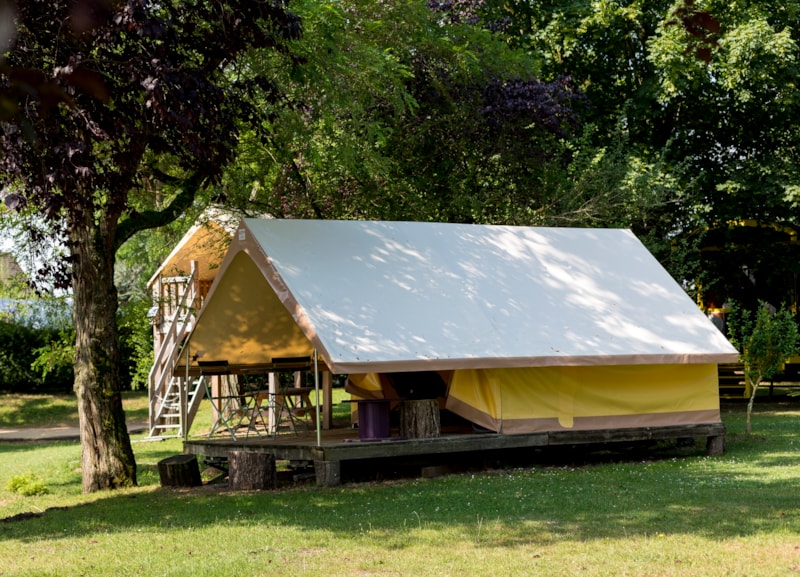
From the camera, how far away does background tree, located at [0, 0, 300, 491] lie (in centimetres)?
895

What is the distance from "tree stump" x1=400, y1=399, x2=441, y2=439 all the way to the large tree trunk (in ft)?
10.8

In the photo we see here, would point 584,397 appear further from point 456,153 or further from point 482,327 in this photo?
point 456,153

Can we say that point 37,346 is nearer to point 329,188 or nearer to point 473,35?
point 329,188

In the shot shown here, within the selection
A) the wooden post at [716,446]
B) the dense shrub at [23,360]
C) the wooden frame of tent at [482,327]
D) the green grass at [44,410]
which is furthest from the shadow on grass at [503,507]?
the dense shrub at [23,360]

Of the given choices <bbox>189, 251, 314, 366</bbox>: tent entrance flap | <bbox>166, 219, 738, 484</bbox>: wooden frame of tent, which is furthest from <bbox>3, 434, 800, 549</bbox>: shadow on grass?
<bbox>189, 251, 314, 366</bbox>: tent entrance flap

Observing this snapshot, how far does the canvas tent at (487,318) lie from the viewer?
11914 millimetres

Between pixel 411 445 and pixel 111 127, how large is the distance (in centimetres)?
494

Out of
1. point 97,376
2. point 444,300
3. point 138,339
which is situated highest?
point 444,300

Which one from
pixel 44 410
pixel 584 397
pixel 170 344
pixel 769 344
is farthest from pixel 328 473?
pixel 44 410

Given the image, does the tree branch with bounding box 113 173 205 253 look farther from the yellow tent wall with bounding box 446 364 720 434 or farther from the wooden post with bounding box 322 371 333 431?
the wooden post with bounding box 322 371 333 431

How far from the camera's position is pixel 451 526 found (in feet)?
27.9

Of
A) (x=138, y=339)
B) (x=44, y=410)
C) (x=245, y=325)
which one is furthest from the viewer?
(x=44, y=410)

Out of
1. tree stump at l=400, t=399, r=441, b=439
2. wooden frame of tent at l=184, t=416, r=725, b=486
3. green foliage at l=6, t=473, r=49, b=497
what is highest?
tree stump at l=400, t=399, r=441, b=439

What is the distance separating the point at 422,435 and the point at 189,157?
4100 mm
